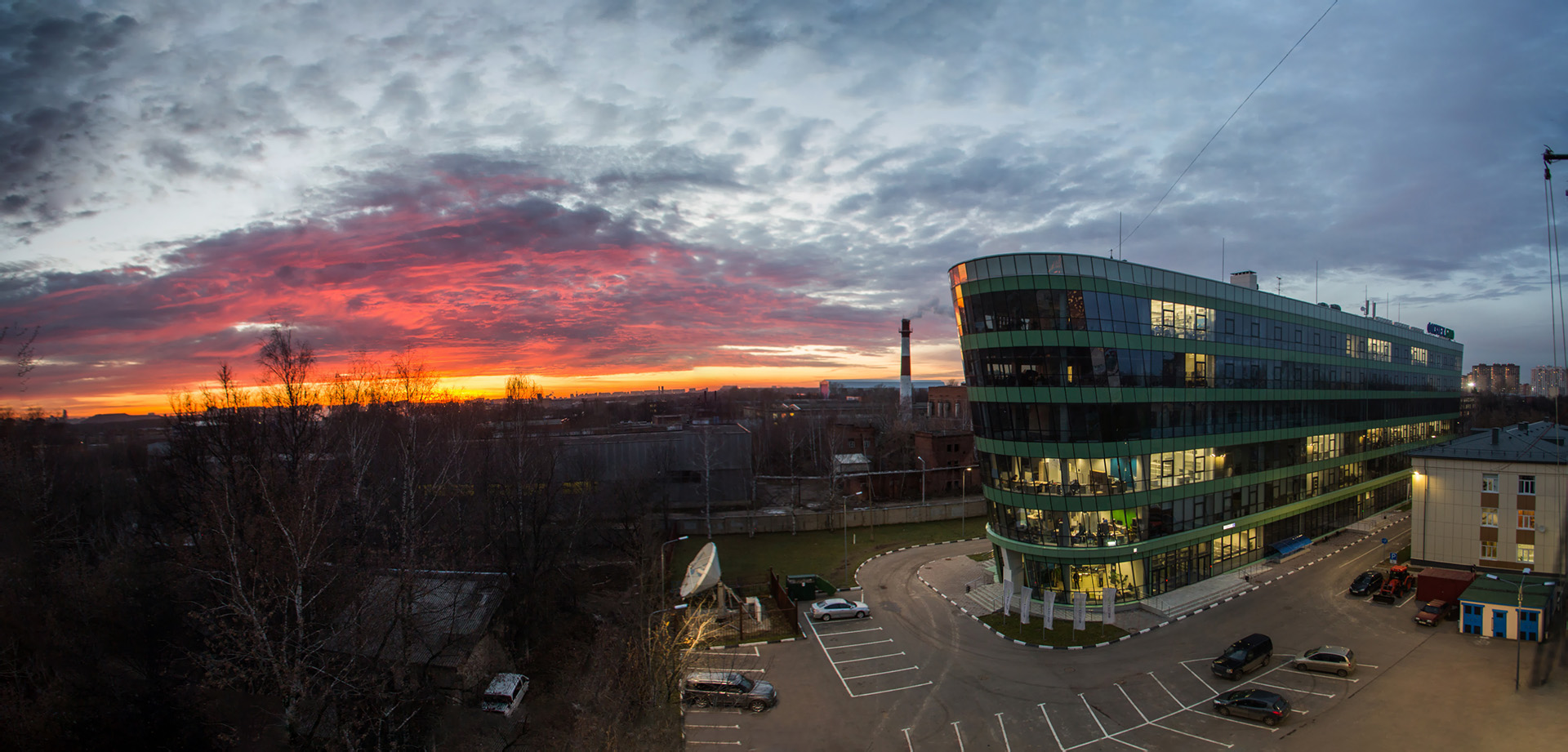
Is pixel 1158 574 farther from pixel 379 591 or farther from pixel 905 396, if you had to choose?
pixel 905 396

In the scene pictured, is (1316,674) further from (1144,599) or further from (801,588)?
(801,588)

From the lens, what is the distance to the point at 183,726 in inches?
898

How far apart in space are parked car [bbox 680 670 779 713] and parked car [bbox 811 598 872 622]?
9.01 meters

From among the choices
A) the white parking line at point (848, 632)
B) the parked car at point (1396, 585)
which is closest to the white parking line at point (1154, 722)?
the white parking line at point (848, 632)

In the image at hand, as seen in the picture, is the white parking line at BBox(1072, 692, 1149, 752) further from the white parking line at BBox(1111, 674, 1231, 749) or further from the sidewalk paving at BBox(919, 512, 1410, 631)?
the sidewalk paving at BBox(919, 512, 1410, 631)

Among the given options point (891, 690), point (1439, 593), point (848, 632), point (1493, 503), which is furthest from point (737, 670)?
point (1493, 503)

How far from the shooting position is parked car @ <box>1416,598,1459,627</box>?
29875 mm

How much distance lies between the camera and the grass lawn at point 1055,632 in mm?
30234

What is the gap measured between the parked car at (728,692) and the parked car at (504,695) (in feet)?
24.4

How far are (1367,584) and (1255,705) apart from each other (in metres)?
20.4

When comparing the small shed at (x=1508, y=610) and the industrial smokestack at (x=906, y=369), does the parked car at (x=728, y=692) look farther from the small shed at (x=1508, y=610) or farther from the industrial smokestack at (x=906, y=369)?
the industrial smokestack at (x=906, y=369)

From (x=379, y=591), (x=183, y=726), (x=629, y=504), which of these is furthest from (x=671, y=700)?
(x=629, y=504)

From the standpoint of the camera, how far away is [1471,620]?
1140 inches

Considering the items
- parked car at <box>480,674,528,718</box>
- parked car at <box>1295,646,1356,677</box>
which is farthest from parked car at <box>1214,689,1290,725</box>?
parked car at <box>480,674,528,718</box>
